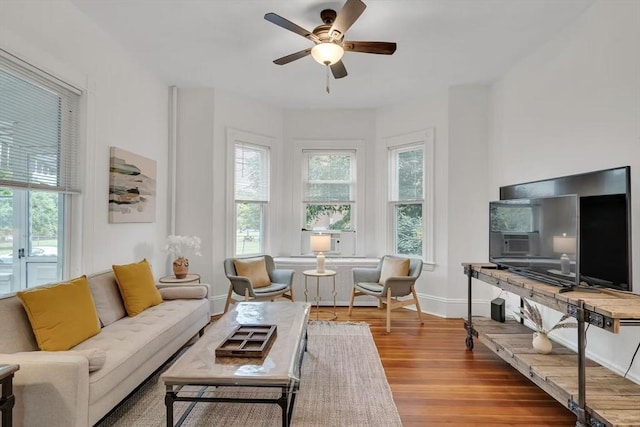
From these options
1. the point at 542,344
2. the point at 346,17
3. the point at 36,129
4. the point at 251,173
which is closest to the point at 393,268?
the point at 542,344

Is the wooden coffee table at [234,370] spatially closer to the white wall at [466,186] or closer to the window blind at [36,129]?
the window blind at [36,129]

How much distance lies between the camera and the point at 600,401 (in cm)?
203

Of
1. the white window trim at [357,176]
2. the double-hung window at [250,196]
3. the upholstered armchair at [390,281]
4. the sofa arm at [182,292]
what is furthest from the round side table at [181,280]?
the upholstered armchair at [390,281]

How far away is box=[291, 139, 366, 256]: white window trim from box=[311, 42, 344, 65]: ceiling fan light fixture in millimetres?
2625

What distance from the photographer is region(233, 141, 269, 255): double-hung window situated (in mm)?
5047

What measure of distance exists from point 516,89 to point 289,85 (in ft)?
8.61

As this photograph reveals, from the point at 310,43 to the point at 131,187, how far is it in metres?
2.35

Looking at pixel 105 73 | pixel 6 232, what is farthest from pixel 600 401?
pixel 105 73

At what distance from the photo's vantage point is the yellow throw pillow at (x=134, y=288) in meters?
3.03

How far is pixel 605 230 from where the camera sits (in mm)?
2414

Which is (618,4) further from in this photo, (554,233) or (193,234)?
(193,234)

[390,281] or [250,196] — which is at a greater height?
[250,196]

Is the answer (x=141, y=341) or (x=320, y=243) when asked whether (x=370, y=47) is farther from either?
(x=141, y=341)

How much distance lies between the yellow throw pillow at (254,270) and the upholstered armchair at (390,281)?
3.77ft
